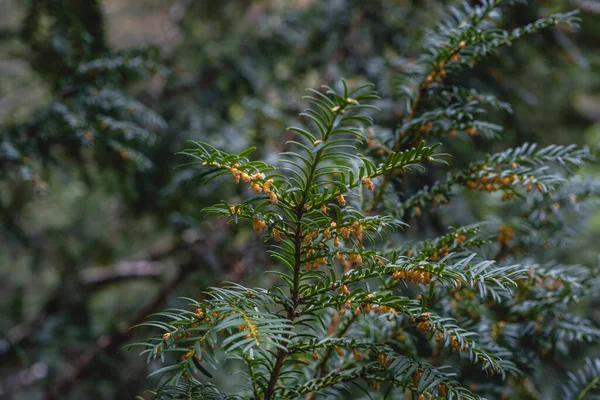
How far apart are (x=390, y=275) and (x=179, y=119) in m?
1.95

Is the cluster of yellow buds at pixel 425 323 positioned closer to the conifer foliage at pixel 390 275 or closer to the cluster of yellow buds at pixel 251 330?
the conifer foliage at pixel 390 275

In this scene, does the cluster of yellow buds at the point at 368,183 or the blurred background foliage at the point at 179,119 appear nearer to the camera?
the cluster of yellow buds at the point at 368,183

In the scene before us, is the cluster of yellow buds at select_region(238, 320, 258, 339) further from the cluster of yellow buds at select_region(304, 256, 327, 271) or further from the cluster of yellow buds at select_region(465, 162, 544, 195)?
the cluster of yellow buds at select_region(465, 162, 544, 195)

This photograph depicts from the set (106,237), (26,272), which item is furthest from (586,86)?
(26,272)

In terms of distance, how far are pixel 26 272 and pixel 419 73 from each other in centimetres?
434

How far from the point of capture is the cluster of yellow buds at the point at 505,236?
1133mm

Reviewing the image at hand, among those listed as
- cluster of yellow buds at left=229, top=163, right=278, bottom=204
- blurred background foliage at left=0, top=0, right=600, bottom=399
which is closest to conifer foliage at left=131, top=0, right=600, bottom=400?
cluster of yellow buds at left=229, top=163, right=278, bottom=204

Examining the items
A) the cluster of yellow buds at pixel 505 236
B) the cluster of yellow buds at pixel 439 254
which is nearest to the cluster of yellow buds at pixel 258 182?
the cluster of yellow buds at pixel 439 254

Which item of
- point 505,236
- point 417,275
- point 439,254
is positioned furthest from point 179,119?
point 417,275

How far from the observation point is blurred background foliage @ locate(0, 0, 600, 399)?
5.41ft

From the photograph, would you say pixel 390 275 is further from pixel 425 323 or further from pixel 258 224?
pixel 258 224

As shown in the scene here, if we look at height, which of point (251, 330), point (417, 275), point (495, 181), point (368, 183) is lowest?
point (251, 330)

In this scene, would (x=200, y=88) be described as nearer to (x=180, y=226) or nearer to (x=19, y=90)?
(x=180, y=226)

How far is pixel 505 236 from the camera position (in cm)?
113
